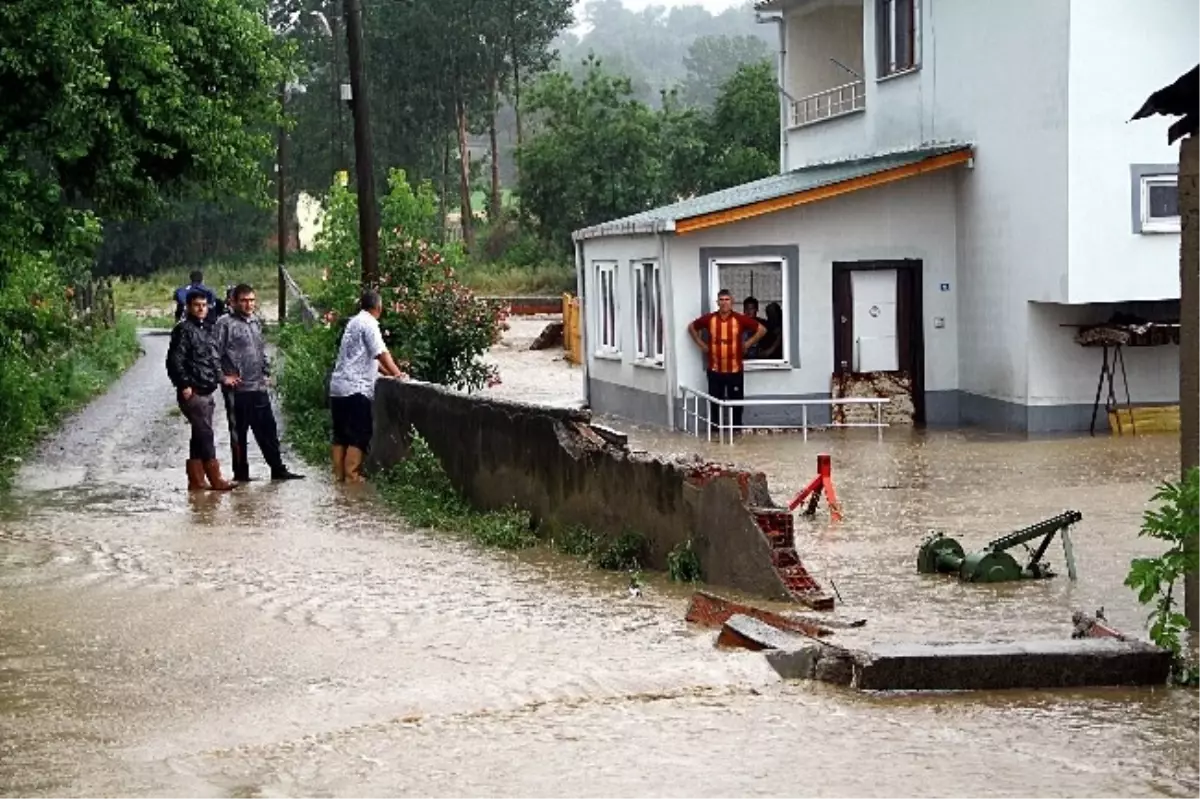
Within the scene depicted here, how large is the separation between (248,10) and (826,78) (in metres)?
14.3

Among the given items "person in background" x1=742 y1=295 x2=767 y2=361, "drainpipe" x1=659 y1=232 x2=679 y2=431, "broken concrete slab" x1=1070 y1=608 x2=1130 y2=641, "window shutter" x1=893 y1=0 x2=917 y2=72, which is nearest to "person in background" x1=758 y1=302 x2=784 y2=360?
"person in background" x1=742 y1=295 x2=767 y2=361

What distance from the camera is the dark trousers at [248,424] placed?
1903cm

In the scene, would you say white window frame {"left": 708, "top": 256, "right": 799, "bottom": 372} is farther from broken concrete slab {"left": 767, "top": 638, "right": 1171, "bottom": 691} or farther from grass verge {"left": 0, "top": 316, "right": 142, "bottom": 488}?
broken concrete slab {"left": 767, "top": 638, "right": 1171, "bottom": 691}

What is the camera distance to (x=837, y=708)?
8.65 m

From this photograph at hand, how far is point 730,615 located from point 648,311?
17538 millimetres

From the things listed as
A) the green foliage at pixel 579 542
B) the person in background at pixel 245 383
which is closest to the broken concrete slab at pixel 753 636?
the green foliage at pixel 579 542

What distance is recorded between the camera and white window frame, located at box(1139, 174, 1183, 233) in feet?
76.6

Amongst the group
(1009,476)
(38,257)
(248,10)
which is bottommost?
(1009,476)

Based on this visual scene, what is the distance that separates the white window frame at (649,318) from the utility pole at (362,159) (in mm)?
4118

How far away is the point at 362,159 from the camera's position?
24531 millimetres

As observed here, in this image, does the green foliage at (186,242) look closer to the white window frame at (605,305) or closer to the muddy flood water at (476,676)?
the white window frame at (605,305)

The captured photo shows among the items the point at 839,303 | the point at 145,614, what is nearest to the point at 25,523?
the point at 145,614

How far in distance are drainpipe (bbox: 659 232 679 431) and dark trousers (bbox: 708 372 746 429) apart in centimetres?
69

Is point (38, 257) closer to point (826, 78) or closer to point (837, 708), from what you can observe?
point (837, 708)
